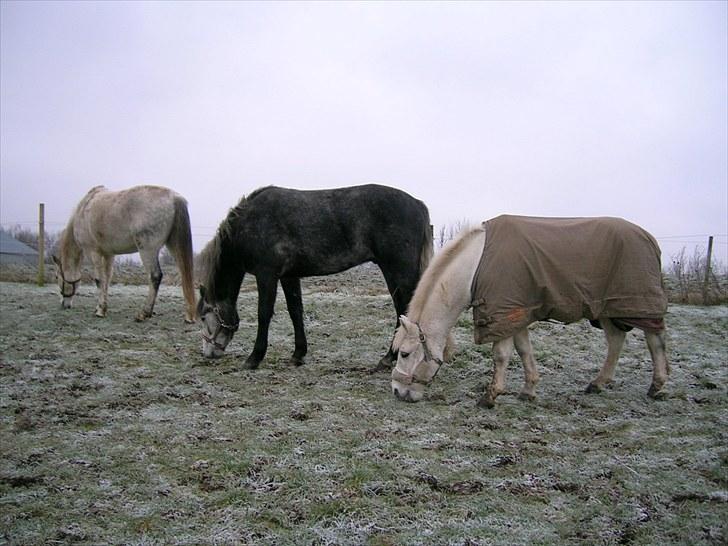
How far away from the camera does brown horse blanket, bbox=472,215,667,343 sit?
4254 mm

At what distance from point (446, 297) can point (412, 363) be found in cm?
63

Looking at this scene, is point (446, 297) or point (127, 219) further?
point (127, 219)

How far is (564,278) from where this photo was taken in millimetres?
4305

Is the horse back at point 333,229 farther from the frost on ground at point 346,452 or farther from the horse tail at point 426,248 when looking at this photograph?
the frost on ground at point 346,452

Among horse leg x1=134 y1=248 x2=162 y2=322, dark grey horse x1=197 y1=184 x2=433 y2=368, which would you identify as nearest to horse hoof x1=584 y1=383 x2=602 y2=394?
dark grey horse x1=197 y1=184 x2=433 y2=368

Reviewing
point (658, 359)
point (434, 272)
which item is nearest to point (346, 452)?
point (434, 272)

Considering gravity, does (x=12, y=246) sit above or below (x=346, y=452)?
below

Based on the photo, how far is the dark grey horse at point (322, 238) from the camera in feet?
17.9

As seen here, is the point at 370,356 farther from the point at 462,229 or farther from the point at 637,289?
the point at 637,289

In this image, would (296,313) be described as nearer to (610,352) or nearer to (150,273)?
(610,352)

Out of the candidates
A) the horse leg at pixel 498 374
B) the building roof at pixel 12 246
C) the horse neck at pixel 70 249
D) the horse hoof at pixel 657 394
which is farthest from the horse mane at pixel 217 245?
the building roof at pixel 12 246

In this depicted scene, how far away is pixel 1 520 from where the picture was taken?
2.46 meters

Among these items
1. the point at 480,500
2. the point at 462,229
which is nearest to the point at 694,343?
the point at 462,229

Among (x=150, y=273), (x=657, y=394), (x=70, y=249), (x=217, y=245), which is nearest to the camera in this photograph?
(x=657, y=394)
